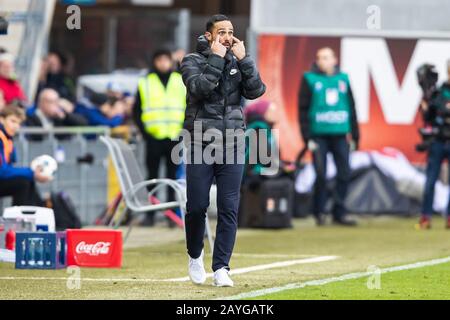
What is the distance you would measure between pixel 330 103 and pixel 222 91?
925 cm

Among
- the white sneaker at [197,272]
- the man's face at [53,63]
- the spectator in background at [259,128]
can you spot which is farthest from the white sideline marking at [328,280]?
the man's face at [53,63]

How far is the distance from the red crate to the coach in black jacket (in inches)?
77.0

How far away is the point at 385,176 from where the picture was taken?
2278 centimetres

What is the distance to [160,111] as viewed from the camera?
20.8 meters

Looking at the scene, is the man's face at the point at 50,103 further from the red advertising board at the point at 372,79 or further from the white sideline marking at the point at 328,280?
the white sideline marking at the point at 328,280

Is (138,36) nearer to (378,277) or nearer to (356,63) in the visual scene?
Answer: (356,63)

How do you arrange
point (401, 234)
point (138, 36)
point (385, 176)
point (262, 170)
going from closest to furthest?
point (401, 234), point (262, 170), point (385, 176), point (138, 36)

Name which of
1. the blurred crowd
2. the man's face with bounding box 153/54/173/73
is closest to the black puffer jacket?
the blurred crowd

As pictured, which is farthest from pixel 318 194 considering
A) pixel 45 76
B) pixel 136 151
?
pixel 45 76

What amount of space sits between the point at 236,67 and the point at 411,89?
437 inches

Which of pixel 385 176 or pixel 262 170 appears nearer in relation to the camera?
pixel 262 170

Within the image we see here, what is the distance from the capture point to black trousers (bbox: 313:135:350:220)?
21.2 m

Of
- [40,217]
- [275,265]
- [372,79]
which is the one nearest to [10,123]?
A: [40,217]
